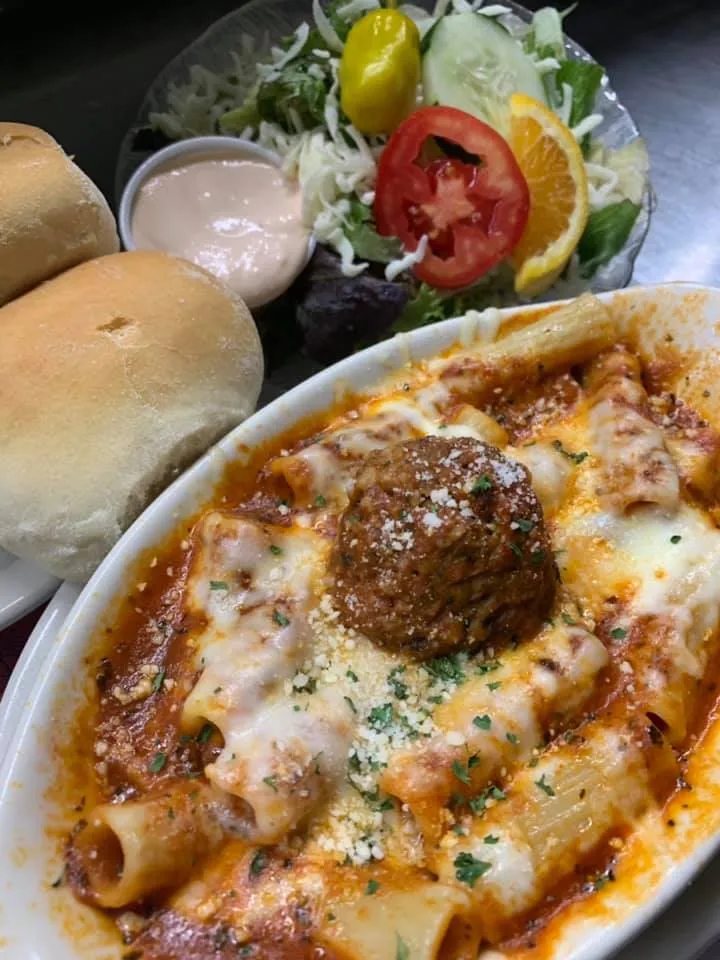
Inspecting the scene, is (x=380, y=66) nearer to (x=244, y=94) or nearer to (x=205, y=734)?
(x=244, y=94)

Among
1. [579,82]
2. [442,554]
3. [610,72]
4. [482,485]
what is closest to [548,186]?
[579,82]

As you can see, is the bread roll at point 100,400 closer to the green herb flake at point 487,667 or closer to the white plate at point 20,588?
the white plate at point 20,588

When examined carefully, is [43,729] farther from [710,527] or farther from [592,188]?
[592,188]

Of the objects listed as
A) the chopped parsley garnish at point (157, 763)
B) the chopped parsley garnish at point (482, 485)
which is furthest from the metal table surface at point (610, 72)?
the chopped parsley garnish at point (157, 763)

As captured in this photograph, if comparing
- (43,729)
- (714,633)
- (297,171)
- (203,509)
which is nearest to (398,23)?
(297,171)

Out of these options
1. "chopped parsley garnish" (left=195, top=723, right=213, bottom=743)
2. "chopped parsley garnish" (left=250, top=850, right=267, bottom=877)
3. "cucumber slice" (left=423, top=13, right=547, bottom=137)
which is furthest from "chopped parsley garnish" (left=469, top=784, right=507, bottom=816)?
"cucumber slice" (left=423, top=13, right=547, bottom=137)

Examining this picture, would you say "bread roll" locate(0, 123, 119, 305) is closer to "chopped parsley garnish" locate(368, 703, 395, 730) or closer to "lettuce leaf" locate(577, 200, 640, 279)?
"chopped parsley garnish" locate(368, 703, 395, 730)
